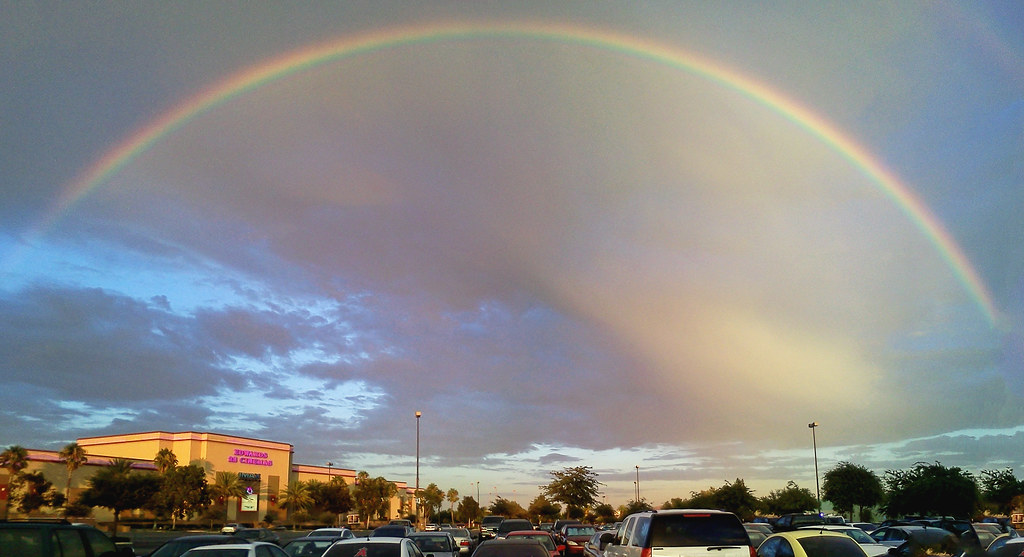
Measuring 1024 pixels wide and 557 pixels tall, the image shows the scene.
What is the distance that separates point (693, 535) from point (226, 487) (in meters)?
79.5

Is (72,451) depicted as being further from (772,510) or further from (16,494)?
(772,510)

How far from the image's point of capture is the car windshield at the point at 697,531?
12.6 m

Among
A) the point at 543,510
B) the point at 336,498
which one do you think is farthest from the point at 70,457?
the point at 543,510

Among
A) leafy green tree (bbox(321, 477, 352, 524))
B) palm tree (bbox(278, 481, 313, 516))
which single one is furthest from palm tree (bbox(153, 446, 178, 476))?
leafy green tree (bbox(321, 477, 352, 524))

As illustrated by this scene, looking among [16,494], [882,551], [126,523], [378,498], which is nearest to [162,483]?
[126,523]

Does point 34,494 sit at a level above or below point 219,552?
below

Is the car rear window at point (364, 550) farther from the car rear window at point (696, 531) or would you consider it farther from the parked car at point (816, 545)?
the parked car at point (816, 545)

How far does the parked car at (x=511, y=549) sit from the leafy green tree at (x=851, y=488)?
212ft

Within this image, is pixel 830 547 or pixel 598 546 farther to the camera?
pixel 598 546

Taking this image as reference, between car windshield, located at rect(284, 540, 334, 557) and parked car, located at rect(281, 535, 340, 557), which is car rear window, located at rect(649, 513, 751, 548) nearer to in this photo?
parked car, located at rect(281, 535, 340, 557)

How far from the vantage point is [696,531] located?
41.7ft

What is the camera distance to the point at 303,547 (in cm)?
1814

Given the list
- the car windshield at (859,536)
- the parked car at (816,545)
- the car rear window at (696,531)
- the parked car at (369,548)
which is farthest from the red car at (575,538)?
the parked car at (369,548)

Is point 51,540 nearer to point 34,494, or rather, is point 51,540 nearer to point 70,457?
point 34,494
